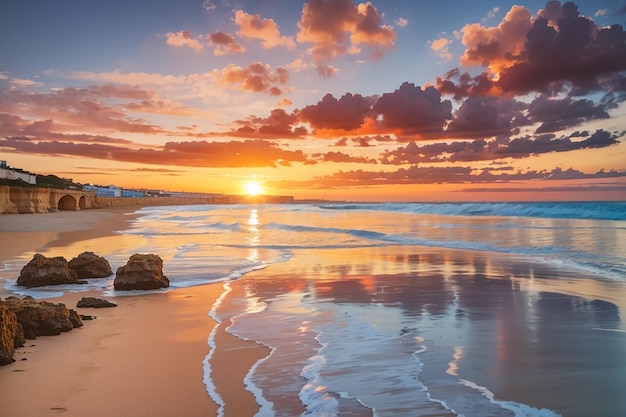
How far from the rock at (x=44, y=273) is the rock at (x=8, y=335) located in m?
4.77

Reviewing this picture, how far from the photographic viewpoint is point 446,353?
5.35 m

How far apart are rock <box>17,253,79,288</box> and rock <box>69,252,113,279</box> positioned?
0.73m

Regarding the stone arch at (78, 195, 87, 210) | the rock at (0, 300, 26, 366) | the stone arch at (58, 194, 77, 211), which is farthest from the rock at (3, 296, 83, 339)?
the stone arch at (78, 195, 87, 210)

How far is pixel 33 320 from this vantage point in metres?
6.21

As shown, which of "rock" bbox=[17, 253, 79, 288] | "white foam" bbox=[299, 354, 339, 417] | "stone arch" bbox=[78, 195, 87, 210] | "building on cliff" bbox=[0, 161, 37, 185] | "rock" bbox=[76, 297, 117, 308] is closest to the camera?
"white foam" bbox=[299, 354, 339, 417]

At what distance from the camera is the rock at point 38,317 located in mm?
6105

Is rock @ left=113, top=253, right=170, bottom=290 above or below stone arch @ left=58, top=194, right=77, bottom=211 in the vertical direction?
below

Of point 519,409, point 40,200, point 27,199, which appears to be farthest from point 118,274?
point 40,200

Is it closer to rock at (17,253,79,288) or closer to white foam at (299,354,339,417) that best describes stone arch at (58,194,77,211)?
rock at (17,253,79,288)

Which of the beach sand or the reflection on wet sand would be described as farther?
the reflection on wet sand

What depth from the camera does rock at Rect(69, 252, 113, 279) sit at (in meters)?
11.2

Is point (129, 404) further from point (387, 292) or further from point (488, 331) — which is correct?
point (387, 292)

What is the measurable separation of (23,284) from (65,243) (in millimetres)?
12653

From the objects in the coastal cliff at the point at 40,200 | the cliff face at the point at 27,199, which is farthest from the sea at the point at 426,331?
the coastal cliff at the point at 40,200
